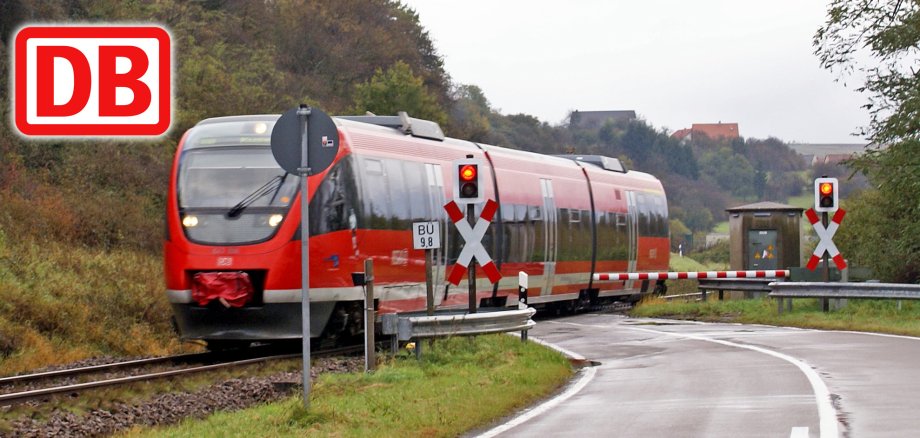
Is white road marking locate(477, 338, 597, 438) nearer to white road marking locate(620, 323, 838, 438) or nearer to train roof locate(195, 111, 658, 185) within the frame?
white road marking locate(620, 323, 838, 438)

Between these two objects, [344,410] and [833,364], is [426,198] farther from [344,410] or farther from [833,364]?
[344,410]

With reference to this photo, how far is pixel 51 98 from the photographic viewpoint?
1602 cm

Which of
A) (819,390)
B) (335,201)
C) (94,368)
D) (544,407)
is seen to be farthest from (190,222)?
(819,390)

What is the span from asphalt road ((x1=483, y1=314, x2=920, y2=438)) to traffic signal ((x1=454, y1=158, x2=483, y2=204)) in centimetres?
288

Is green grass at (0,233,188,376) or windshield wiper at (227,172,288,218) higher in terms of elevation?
windshield wiper at (227,172,288,218)

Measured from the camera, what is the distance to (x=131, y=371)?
1911 centimetres

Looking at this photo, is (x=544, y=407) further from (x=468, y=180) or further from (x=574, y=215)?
(x=574, y=215)

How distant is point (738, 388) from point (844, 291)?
12941mm

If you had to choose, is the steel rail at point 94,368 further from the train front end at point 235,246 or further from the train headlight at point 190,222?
the train headlight at point 190,222

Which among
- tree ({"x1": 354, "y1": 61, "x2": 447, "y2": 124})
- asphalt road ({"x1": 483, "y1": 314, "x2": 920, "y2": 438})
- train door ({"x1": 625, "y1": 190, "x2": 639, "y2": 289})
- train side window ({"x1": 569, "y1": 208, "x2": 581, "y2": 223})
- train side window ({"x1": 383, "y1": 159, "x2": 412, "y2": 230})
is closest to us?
asphalt road ({"x1": 483, "y1": 314, "x2": 920, "y2": 438})

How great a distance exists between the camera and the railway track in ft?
50.7

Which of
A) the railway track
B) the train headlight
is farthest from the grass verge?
the train headlight

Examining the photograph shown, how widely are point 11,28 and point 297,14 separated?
139 feet

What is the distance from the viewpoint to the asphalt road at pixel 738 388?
12656 millimetres
